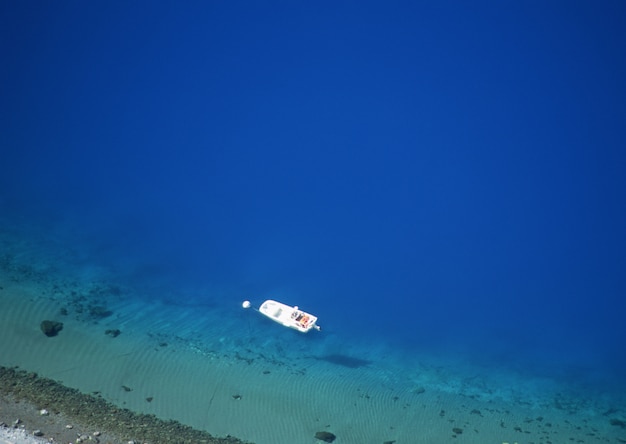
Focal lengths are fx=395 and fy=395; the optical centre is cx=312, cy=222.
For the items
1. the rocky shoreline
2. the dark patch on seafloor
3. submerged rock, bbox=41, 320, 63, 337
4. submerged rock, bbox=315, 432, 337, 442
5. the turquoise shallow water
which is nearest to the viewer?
the rocky shoreline

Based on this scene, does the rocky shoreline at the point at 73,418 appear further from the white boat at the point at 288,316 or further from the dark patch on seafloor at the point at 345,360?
the white boat at the point at 288,316

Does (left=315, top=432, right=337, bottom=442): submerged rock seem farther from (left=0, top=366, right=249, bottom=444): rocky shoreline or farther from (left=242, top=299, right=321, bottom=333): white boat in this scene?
(left=242, top=299, right=321, bottom=333): white boat

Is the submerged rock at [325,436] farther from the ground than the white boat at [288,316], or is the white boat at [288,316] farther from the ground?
the white boat at [288,316]

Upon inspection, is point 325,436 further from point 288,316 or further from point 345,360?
point 288,316

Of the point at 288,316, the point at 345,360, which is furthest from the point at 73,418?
the point at 345,360

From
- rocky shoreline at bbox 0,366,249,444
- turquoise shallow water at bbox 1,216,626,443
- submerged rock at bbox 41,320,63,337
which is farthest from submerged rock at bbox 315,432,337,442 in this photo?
submerged rock at bbox 41,320,63,337

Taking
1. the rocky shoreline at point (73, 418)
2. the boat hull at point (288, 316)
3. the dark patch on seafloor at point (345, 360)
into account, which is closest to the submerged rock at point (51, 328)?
the rocky shoreline at point (73, 418)
